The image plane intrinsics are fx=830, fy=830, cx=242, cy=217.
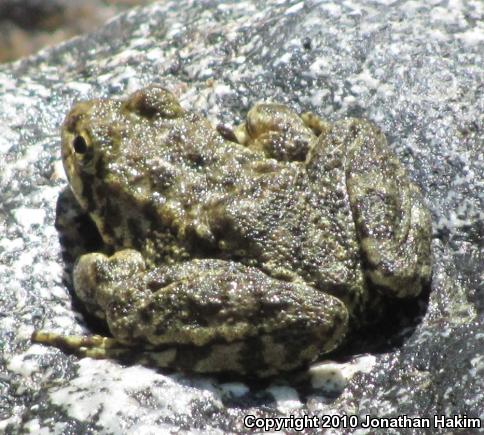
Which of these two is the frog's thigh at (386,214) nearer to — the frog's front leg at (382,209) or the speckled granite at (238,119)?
the frog's front leg at (382,209)

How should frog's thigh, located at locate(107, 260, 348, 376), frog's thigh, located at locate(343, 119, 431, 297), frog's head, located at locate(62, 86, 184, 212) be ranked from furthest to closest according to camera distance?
1. frog's head, located at locate(62, 86, 184, 212)
2. frog's thigh, located at locate(343, 119, 431, 297)
3. frog's thigh, located at locate(107, 260, 348, 376)

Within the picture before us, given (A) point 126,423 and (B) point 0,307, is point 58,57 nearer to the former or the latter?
(B) point 0,307

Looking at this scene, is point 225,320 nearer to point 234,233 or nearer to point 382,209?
point 234,233

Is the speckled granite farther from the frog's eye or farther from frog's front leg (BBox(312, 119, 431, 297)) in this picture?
the frog's eye

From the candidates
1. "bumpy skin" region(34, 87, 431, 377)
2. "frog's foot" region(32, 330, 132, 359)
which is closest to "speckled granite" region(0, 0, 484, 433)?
"frog's foot" region(32, 330, 132, 359)

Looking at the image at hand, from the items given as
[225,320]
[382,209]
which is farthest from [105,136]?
[382,209]
